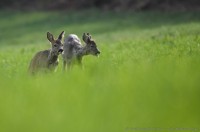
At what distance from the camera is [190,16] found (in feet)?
126

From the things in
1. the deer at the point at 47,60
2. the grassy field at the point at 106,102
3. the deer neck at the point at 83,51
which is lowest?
the grassy field at the point at 106,102

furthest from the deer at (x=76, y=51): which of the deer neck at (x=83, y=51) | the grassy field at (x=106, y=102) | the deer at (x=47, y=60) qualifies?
the grassy field at (x=106, y=102)

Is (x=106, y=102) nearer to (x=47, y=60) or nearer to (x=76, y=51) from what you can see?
(x=47, y=60)

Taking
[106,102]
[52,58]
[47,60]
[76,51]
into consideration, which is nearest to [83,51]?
[76,51]

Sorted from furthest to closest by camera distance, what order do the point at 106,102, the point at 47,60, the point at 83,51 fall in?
1. the point at 83,51
2. the point at 47,60
3. the point at 106,102

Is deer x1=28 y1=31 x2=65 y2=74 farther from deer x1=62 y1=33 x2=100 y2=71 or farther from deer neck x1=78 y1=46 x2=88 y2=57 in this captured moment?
deer neck x1=78 y1=46 x2=88 y2=57

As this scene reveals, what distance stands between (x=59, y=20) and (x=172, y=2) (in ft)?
26.9

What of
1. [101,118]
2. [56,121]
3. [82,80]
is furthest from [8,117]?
[82,80]

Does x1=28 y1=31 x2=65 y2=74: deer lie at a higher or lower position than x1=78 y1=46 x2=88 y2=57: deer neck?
lower

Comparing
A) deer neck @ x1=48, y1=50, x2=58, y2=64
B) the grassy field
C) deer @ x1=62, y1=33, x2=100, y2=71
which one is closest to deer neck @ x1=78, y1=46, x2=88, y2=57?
deer @ x1=62, y1=33, x2=100, y2=71

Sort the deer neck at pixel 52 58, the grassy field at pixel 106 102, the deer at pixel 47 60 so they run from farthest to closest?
the deer neck at pixel 52 58 < the deer at pixel 47 60 < the grassy field at pixel 106 102

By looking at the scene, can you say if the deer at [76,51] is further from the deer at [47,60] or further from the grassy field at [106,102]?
the grassy field at [106,102]

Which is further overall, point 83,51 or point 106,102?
point 83,51

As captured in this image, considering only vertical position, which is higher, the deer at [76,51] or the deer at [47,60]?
the deer at [76,51]
